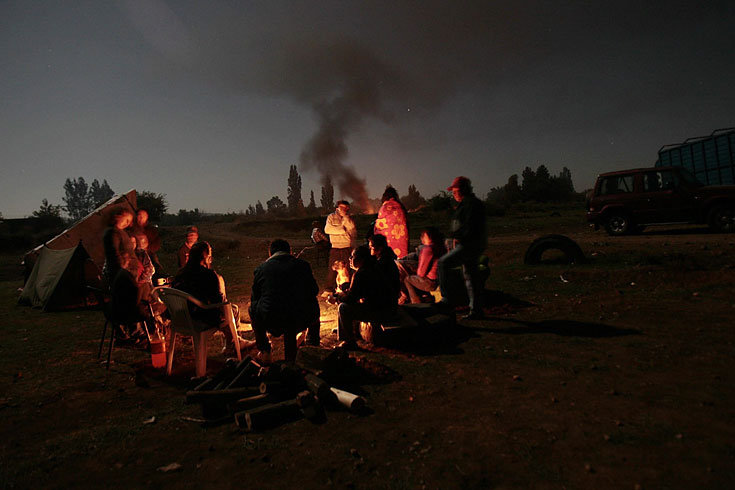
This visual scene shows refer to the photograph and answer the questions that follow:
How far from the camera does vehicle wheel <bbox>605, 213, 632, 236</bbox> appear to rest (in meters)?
14.5

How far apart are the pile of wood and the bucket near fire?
52.3 inches

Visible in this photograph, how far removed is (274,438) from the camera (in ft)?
11.2

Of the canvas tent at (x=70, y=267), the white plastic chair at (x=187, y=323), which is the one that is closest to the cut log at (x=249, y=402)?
the white plastic chair at (x=187, y=323)

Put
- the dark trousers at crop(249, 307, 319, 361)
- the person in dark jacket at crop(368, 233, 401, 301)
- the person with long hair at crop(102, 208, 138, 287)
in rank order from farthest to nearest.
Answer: the person with long hair at crop(102, 208, 138, 287) < the person in dark jacket at crop(368, 233, 401, 301) < the dark trousers at crop(249, 307, 319, 361)

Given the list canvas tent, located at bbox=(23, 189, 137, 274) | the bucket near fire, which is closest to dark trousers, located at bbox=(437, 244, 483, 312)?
the bucket near fire

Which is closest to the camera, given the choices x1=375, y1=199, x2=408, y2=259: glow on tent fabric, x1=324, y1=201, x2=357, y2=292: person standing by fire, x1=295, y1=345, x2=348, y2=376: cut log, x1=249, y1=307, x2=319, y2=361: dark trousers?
x1=295, y1=345, x2=348, y2=376: cut log

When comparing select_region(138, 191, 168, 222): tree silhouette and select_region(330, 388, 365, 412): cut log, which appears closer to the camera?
select_region(330, 388, 365, 412): cut log

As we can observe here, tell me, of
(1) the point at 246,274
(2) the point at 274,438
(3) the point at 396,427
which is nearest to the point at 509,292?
(3) the point at 396,427

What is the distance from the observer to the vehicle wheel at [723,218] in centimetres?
1271

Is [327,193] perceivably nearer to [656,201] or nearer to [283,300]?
[656,201]

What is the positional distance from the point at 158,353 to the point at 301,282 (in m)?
2.22

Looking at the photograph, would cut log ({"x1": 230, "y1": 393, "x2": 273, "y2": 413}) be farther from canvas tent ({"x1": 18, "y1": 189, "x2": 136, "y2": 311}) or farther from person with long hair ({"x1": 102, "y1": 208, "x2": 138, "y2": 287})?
canvas tent ({"x1": 18, "y1": 189, "x2": 136, "y2": 311})

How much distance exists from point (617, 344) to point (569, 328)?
86cm

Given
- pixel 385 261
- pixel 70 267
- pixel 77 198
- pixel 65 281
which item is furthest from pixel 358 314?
pixel 77 198
